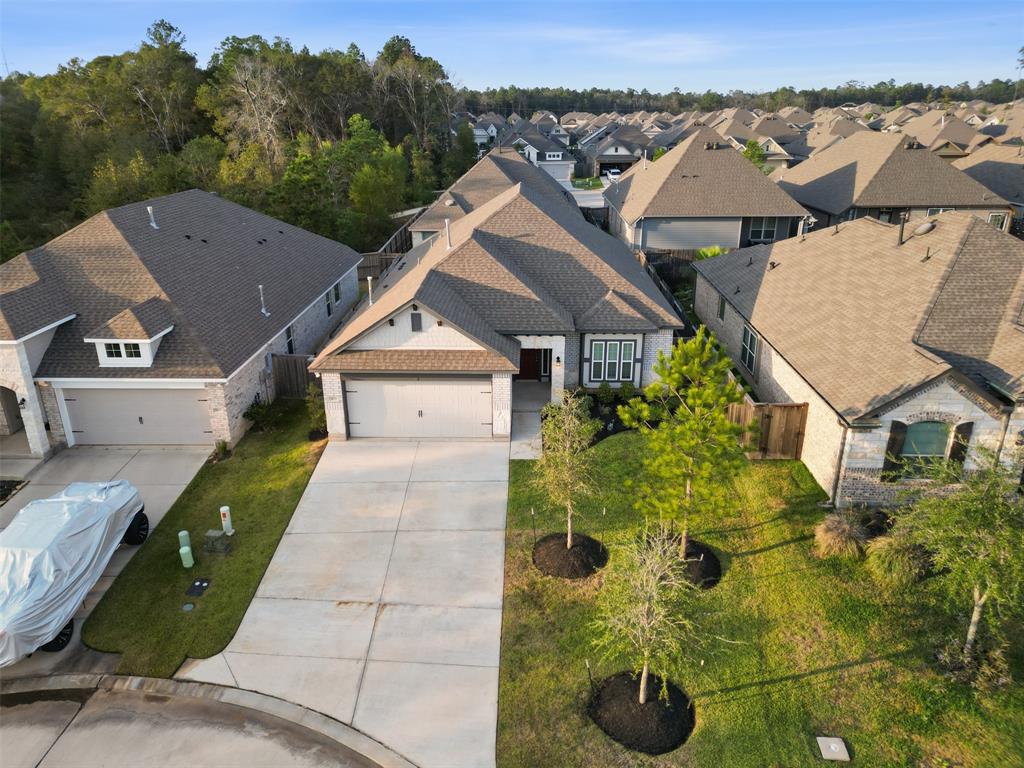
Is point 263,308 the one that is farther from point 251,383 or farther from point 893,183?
point 893,183

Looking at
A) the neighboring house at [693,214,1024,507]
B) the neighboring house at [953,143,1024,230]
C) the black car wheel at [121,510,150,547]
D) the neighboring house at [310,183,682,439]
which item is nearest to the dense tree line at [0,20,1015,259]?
the neighboring house at [310,183,682,439]

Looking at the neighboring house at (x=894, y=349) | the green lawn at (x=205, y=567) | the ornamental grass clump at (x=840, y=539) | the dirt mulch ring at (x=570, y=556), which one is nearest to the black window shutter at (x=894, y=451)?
the neighboring house at (x=894, y=349)

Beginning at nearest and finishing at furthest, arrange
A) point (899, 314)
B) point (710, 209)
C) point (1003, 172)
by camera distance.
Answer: point (899, 314), point (710, 209), point (1003, 172)

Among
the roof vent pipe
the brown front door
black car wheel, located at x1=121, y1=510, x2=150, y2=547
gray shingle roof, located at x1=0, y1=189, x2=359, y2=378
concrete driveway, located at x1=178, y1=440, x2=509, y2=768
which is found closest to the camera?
concrete driveway, located at x1=178, y1=440, x2=509, y2=768

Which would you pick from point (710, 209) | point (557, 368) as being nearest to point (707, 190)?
point (710, 209)

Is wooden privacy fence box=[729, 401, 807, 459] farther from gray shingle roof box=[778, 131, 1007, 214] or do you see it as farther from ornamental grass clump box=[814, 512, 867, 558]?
gray shingle roof box=[778, 131, 1007, 214]
